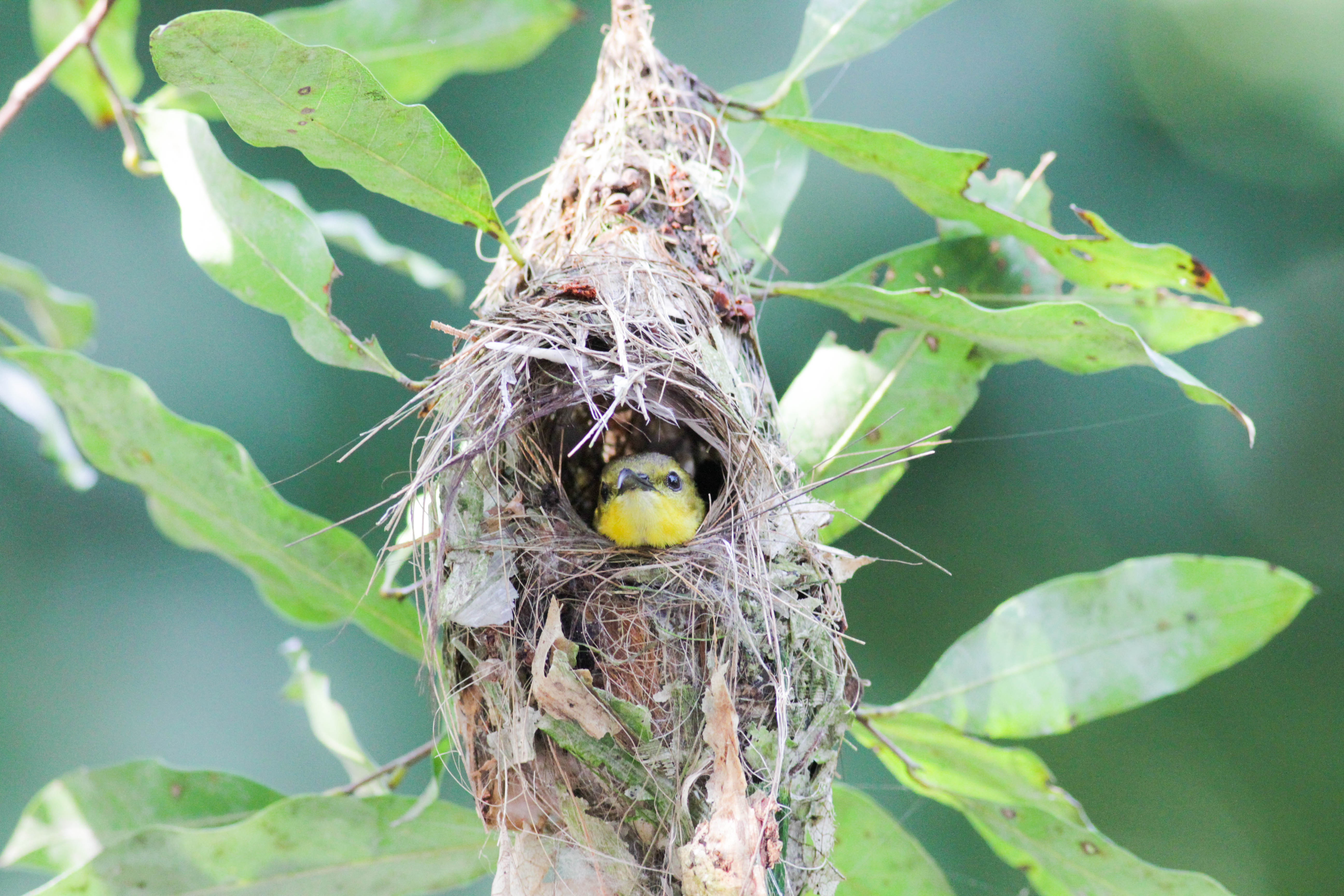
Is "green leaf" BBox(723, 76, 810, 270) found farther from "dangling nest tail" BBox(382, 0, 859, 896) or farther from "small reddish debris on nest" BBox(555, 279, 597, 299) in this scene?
"small reddish debris on nest" BBox(555, 279, 597, 299)

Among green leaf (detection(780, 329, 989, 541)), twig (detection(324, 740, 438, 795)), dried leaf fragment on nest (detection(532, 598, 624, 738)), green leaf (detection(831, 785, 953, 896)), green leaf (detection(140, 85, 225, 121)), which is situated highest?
green leaf (detection(140, 85, 225, 121))

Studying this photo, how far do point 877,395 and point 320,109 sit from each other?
1165mm

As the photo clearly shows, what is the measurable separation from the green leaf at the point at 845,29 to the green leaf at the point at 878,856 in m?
1.47

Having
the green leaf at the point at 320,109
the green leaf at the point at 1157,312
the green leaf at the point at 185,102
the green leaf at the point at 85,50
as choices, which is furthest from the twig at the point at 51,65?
the green leaf at the point at 1157,312

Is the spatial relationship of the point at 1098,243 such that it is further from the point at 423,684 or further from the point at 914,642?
the point at 914,642

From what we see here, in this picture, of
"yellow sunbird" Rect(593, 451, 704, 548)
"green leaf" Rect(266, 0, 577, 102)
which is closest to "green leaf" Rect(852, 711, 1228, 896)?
"yellow sunbird" Rect(593, 451, 704, 548)

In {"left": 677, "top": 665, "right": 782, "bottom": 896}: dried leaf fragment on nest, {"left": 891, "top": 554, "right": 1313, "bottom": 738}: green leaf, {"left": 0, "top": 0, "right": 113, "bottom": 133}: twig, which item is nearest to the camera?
{"left": 677, "top": 665, "right": 782, "bottom": 896}: dried leaf fragment on nest

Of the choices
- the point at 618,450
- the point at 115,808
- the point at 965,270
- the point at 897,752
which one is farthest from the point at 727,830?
the point at 618,450

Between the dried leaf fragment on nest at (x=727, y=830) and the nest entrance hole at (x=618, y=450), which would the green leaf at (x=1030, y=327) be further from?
the dried leaf fragment on nest at (x=727, y=830)

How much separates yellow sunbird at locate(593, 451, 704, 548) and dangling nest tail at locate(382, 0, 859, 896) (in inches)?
5.7

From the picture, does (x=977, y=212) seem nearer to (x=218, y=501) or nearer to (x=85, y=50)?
(x=218, y=501)

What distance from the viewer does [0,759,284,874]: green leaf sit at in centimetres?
192

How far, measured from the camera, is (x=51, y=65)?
1.75 m

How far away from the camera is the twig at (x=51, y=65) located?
1.71 metres
